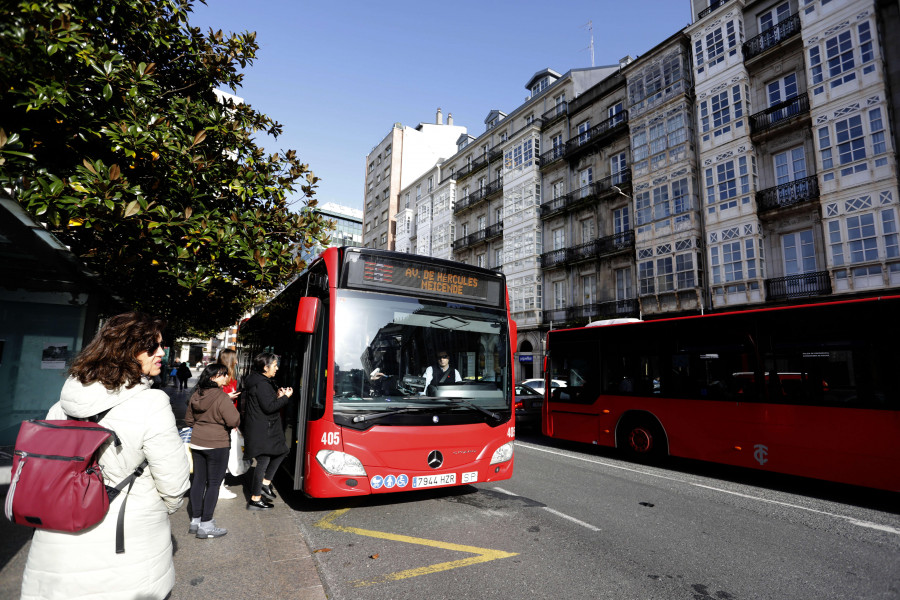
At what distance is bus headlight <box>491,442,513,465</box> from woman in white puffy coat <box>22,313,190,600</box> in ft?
13.0

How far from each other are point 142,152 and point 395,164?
155ft

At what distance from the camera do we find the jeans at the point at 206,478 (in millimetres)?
4520

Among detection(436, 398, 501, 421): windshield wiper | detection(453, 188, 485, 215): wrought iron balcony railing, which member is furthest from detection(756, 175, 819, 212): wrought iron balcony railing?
detection(453, 188, 485, 215): wrought iron balcony railing

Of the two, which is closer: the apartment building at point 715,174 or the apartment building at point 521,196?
the apartment building at point 715,174

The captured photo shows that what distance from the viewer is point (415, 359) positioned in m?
5.42

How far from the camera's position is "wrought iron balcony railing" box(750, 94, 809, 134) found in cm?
1794

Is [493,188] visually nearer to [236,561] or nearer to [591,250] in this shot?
[591,250]

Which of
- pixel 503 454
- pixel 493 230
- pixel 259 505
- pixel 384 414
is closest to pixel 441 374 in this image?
pixel 384 414

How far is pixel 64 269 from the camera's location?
6.62 metres

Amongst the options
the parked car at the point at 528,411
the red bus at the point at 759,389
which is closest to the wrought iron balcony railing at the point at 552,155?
the parked car at the point at 528,411

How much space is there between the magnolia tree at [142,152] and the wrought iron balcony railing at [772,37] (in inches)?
776

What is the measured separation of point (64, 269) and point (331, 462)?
16.2ft

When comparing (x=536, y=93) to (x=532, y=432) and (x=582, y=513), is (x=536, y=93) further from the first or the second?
(x=582, y=513)

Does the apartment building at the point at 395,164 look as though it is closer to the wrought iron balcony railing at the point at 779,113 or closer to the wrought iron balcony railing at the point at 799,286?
the wrought iron balcony railing at the point at 779,113
